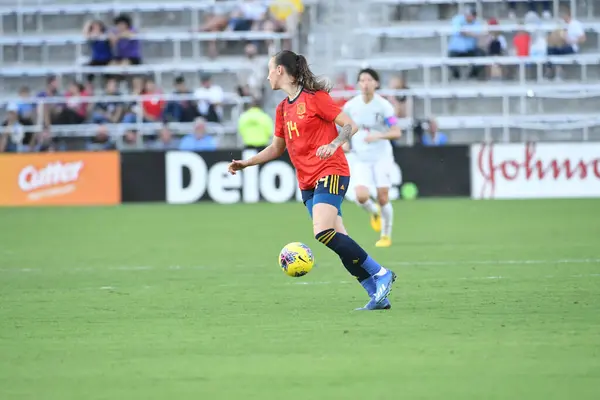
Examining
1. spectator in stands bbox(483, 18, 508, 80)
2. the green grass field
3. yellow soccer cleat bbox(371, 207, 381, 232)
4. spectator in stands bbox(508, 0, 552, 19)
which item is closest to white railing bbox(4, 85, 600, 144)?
spectator in stands bbox(483, 18, 508, 80)

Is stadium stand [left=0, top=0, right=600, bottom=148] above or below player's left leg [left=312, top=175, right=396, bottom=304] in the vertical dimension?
above

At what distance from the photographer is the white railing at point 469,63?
94.1 feet

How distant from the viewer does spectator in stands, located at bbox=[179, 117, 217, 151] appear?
2747 cm

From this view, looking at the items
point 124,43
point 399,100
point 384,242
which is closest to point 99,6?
point 124,43

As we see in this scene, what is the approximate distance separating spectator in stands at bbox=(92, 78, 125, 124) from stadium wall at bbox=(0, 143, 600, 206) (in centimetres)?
201

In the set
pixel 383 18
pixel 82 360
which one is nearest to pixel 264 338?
pixel 82 360

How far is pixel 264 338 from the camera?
8180 mm

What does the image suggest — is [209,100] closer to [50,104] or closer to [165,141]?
[165,141]

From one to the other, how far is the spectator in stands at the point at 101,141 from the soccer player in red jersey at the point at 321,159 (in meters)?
18.6

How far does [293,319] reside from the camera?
9.17 m

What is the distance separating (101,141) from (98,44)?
8.71 feet

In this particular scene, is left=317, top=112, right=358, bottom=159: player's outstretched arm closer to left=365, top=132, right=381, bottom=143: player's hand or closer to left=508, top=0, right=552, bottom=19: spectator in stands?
left=365, top=132, right=381, bottom=143: player's hand

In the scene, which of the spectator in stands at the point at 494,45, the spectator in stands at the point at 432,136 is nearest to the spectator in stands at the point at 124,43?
the spectator in stands at the point at 432,136

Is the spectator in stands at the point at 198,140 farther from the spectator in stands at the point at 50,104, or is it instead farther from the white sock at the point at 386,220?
the white sock at the point at 386,220
